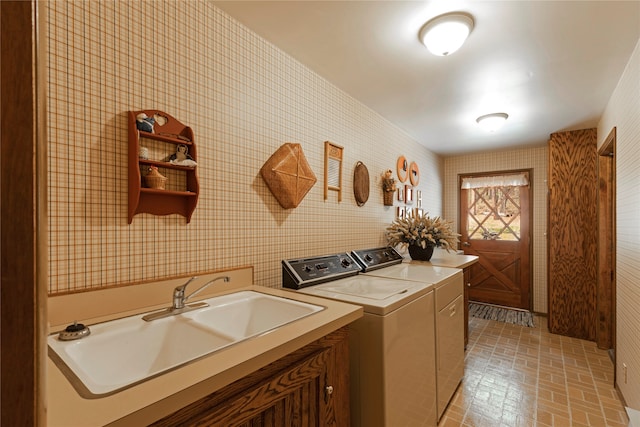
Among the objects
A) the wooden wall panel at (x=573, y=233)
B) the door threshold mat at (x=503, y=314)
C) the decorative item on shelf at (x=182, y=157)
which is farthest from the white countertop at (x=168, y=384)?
the door threshold mat at (x=503, y=314)

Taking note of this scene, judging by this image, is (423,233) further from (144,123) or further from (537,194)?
(537,194)

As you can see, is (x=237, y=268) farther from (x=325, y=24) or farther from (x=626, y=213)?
(x=626, y=213)

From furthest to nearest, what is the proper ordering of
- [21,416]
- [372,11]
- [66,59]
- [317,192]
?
[317,192], [372,11], [66,59], [21,416]

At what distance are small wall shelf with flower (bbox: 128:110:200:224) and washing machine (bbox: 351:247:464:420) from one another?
4.33ft

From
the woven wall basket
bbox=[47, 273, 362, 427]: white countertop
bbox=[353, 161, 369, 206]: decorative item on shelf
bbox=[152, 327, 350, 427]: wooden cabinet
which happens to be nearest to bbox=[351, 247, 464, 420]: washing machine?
bbox=[353, 161, 369, 206]: decorative item on shelf

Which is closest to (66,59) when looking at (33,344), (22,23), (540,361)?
(22,23)

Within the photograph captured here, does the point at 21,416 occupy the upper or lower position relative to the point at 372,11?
lower

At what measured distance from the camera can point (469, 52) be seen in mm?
1853

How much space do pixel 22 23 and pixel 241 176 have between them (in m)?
1.32

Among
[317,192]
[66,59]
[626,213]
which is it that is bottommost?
[626,213]

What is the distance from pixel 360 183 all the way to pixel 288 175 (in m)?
0.96

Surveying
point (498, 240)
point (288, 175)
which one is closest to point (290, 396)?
point (288, 175)

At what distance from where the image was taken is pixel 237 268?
1.56m

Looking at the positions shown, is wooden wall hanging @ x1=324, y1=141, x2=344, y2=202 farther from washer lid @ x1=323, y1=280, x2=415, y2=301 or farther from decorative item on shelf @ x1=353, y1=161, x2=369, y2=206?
washer lid @ x1=323, y1=280, x2=415, y2=301
